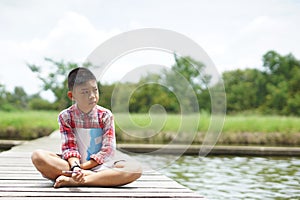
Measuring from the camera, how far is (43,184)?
9.32ft

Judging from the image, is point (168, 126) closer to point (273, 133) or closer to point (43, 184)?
point (273, 133)

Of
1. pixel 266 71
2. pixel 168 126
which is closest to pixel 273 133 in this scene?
pixel 168 126

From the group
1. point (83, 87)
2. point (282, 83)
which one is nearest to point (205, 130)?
point (83, 87)

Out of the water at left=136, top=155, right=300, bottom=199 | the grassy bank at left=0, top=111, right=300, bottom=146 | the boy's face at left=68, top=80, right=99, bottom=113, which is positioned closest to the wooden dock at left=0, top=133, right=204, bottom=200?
the boy's face at left=68, top=80, right=99, bottom=113

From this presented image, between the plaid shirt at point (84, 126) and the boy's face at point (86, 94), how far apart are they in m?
0.08

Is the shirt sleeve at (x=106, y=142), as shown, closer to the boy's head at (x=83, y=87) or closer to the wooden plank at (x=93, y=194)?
the boy's head at (x=83, y=87)

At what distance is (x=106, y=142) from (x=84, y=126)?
0.16 meters

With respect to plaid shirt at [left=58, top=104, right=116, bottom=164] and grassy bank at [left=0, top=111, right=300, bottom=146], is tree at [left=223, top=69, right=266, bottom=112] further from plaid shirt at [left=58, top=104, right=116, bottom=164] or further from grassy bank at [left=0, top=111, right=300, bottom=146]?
plaid shirt at [left=58, top=104, right=116, bottom=164]

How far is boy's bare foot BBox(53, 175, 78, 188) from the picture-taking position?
265cm

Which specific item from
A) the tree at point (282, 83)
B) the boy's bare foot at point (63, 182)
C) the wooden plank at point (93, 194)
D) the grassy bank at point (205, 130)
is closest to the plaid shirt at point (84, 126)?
the boy's bare foot at point (63, 182)

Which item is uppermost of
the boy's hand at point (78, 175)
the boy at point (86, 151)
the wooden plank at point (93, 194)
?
the boy at point (86, 151)

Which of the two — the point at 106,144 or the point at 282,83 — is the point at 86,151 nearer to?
the point at 106,144

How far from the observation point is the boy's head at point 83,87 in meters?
2.64

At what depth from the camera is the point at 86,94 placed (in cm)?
267
